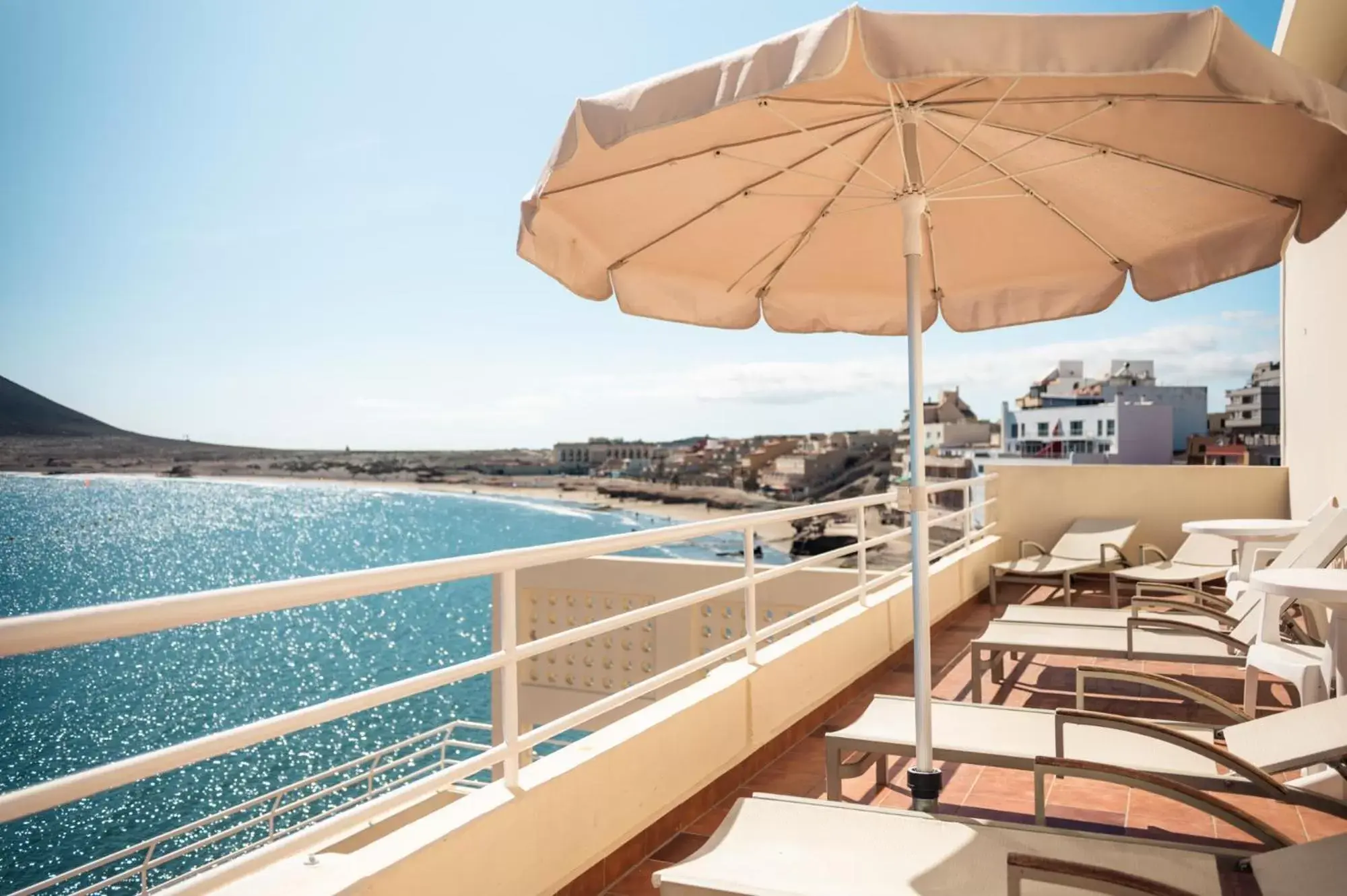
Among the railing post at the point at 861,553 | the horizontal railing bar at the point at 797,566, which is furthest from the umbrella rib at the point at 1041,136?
the railing post at the point at 861,553

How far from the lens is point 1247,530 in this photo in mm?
5230

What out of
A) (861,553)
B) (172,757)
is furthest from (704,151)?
(861,553)

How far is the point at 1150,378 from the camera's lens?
53906 mm

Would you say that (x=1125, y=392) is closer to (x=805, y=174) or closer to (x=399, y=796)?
(x=805, y=174)

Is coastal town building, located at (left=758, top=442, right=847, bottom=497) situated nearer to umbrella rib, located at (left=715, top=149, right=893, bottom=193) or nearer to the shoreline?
the shoreline

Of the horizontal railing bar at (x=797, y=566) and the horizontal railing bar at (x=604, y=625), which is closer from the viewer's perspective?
the horizontal railing bar at (x=604, y=625)

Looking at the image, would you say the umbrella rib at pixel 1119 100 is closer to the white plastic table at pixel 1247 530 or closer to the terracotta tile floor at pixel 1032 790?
the terracotta tile floor at pixel 1032 790

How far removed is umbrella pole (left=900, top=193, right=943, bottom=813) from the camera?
7.78 feet

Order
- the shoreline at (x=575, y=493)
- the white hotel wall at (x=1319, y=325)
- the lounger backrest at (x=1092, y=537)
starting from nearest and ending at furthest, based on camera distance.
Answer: the white hotel wall at (x=1319, y=325) < the lounger backrest at (x=1092, y=537) < the shoreline at (x=575, y=493)

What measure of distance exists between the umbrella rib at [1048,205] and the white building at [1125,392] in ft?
137

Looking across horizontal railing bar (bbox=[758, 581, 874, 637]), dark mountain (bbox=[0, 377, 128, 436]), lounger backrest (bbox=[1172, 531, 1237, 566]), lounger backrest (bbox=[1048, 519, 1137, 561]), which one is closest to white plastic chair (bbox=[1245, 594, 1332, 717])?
horizontal railing bar (bbox=[758, 581, 874, 637])

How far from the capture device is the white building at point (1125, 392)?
44.2 m

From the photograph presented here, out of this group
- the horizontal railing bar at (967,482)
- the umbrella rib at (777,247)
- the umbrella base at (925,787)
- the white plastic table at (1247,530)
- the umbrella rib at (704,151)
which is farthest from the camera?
the horizontal railing bar at (967,482)

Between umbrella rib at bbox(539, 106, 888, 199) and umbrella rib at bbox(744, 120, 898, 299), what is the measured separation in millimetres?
256
